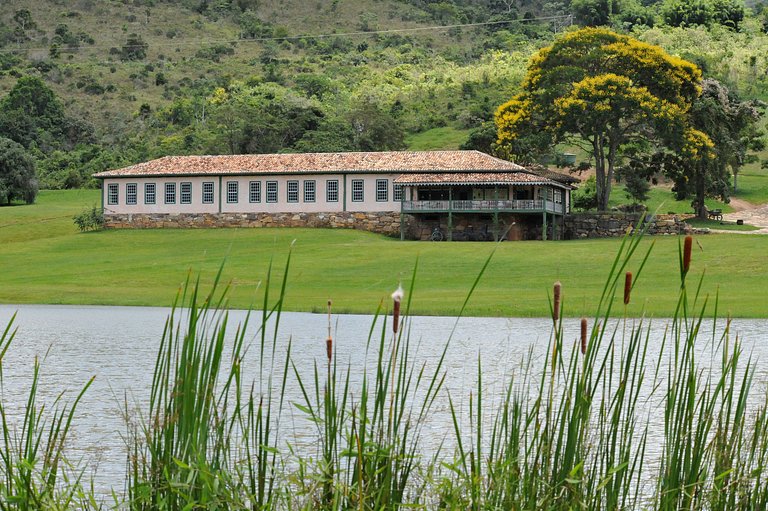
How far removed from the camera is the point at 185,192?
55219 mm

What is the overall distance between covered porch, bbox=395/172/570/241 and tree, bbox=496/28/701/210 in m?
2.09

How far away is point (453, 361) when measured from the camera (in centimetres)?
1738

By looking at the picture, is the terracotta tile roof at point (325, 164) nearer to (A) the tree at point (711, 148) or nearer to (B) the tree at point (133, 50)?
(A) the tree at point (711, 148)

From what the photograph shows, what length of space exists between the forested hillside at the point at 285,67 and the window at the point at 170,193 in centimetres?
1358

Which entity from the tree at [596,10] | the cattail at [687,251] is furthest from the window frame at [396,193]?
the tree at [596,10]

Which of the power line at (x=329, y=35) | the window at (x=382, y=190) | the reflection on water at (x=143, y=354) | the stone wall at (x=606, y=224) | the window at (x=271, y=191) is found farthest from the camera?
the power line at (x=329, y=35)

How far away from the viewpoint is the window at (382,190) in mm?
53219

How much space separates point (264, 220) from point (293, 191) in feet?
6.05

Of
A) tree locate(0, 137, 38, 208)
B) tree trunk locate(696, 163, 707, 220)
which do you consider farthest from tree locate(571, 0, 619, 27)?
tree locate(0, 137, 38, 208)

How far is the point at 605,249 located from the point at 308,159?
61.4ft

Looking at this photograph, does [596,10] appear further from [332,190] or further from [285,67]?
[332,190]

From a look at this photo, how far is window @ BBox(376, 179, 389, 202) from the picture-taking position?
5322cm

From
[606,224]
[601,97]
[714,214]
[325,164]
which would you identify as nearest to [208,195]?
[325,164]

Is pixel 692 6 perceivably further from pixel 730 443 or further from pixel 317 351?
pixel 730 443
